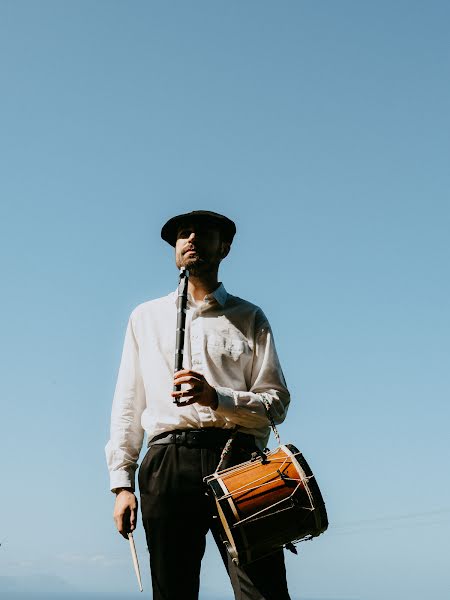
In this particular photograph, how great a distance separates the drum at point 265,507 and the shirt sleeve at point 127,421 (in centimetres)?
67

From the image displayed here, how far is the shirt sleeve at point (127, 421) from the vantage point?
15.8ft

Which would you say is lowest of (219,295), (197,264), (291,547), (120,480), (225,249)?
(291,547)

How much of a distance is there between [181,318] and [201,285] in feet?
1.61

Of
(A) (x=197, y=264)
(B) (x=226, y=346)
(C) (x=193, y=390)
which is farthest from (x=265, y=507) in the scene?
(A) (x=197, y=264)

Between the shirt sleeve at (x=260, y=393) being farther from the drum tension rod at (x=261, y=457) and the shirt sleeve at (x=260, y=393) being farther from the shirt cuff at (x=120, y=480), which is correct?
the shirt cuff at (x=120, y=480)

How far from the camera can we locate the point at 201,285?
17.0ft

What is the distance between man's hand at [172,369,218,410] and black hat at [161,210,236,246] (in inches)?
46.0

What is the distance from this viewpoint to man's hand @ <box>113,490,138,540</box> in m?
4.68

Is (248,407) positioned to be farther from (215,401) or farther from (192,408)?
(192,408)

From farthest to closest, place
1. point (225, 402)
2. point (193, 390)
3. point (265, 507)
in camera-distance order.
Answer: point (225, 402)
point (193, 390)
point (265, 507)

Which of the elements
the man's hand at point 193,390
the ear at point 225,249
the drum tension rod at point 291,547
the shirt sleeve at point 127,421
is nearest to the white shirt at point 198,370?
the shirt sleeve at point 127,421

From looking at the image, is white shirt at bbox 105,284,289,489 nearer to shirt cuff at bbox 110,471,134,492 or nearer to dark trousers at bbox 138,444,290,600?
shirt cuff at bbox 110,471,134,492

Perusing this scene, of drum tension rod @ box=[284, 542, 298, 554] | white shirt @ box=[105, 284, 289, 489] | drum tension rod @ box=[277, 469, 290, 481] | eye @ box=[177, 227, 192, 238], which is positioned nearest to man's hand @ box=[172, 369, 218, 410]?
white shirt @ box=[105, 284, 289, 489]

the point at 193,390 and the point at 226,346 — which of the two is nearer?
the point at 193,390
